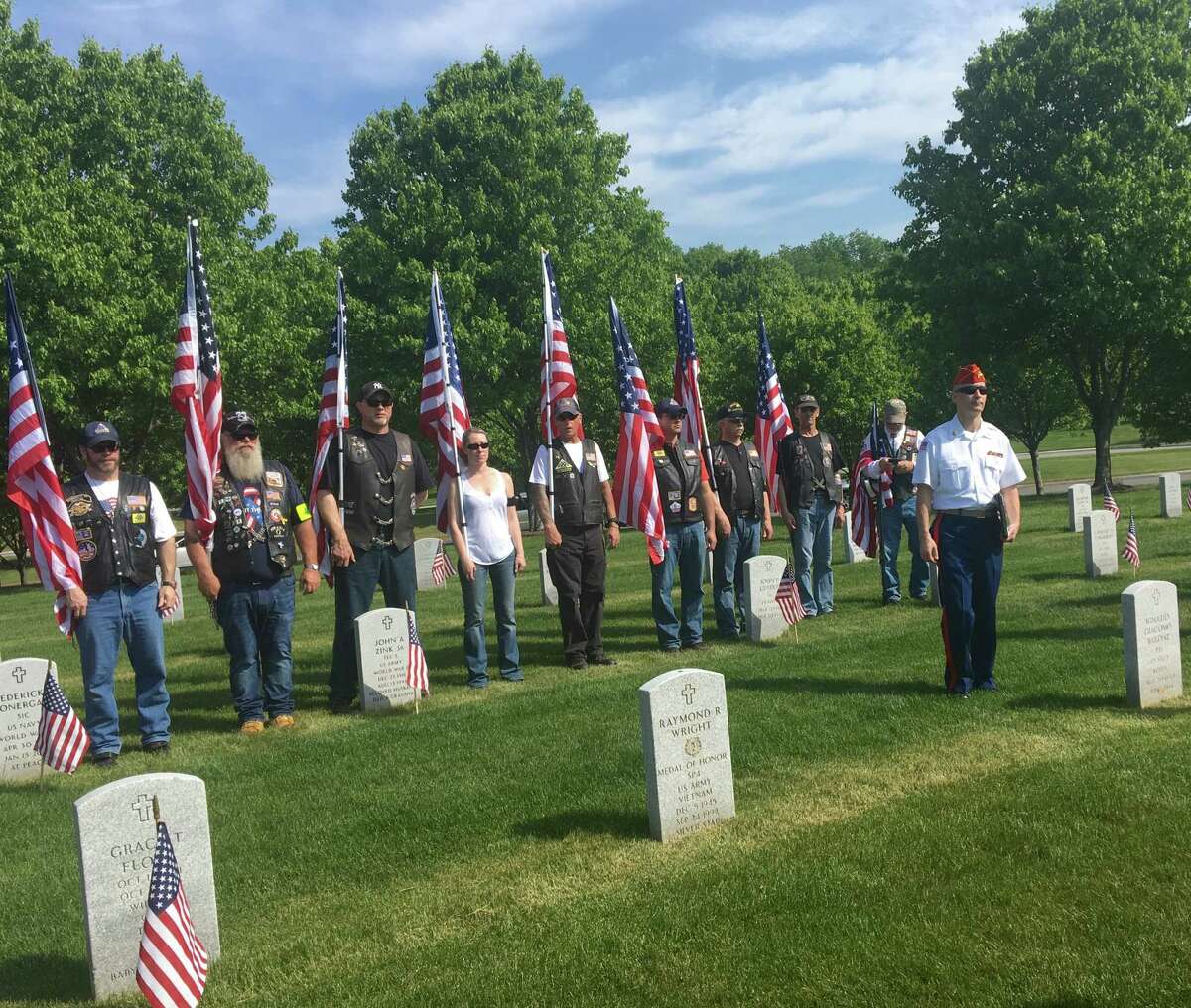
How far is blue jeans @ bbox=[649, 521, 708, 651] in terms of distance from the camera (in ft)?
34.5

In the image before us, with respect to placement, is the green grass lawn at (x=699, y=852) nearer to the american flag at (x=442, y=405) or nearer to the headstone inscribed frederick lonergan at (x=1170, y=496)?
the american flag at (x=442, y=405)

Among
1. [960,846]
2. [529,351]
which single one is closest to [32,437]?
[960,846]

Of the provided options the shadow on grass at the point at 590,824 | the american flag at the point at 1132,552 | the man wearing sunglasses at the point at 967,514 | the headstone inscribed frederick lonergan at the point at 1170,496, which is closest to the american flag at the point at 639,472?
the man wearing sunglasses at the point at 967,514

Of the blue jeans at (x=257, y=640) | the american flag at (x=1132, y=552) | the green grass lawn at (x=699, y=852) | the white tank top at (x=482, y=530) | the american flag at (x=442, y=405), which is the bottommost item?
the green grass lawn at (x=699, y=852)

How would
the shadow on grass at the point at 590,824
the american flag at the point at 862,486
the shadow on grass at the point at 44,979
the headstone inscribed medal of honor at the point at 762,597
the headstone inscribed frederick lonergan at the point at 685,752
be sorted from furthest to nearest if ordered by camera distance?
1. the american flag at the point at 862,486
2. the headstone inscribed medal of honor at the point at 762,597
3. the shadow on grass at the point at 590,824
4. the headstone inscribed frederick lonergan at the point at 685,752
5. the shadow on grass at the point at 44,979

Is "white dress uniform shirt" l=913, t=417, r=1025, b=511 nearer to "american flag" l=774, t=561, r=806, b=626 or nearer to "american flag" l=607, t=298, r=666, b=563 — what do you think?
"american flag" l=774, t=561, r=806, b=626

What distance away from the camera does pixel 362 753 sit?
7.59m

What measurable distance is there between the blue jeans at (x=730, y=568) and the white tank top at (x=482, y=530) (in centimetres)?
254

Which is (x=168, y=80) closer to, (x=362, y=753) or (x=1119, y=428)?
(x=362, y=753)

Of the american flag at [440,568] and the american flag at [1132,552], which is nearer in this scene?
the american flag at [1132,552]

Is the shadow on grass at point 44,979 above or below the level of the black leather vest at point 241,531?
below

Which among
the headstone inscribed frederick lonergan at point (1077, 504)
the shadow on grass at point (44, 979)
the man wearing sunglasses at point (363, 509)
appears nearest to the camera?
the shadow on grass at point (44, 979)

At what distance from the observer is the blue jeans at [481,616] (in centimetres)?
948

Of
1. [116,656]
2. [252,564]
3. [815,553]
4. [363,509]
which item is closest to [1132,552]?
[815,553]
